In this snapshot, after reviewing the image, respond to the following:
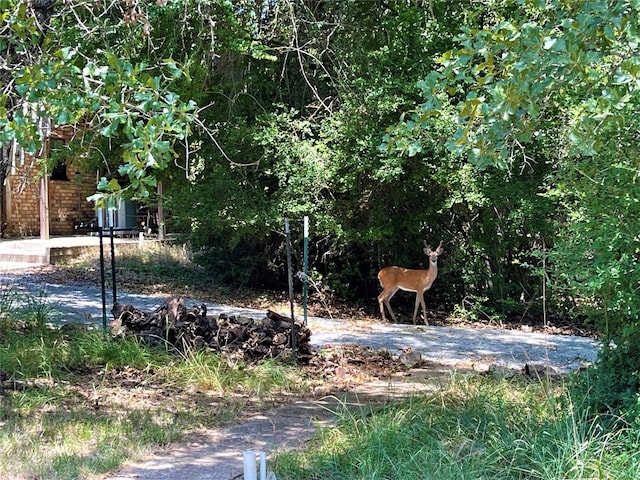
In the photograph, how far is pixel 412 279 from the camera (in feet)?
35.8

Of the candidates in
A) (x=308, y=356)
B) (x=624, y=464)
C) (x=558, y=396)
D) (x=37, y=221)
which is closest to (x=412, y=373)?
(x=308, y=356)

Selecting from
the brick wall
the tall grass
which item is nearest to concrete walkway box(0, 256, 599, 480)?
the tall grass

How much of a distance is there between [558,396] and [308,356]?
309 centimetres

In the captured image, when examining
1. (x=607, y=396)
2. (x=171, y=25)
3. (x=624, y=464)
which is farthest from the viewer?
(x=171, y=25)

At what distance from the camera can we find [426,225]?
38.6 feet

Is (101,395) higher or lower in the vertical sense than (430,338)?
higher

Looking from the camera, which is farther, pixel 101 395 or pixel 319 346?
pixel 319 346

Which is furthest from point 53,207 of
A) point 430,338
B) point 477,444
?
point 477,444

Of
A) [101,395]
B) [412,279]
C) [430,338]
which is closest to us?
[101,395]

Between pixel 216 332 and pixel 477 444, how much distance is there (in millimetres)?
3768

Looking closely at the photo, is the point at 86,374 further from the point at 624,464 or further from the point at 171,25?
the point at 171,25

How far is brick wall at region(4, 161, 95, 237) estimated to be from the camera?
19.7 m

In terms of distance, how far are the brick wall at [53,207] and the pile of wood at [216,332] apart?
13.7m

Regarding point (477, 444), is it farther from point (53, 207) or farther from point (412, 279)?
point (53, 207)
